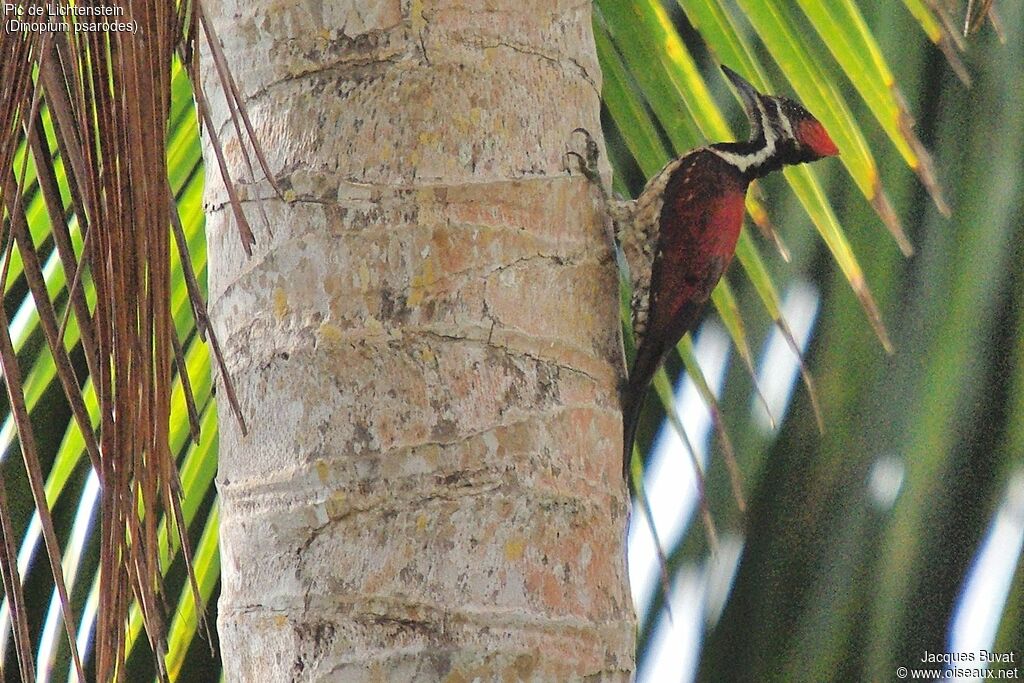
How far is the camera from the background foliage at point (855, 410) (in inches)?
67.4

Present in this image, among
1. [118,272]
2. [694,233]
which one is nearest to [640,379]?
[694,233]

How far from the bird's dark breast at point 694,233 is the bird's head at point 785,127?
0.12m

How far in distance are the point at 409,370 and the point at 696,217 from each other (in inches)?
48.4

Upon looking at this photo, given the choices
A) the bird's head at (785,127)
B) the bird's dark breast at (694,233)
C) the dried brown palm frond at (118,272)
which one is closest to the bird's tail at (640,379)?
the bird's dark breast at (694,233)

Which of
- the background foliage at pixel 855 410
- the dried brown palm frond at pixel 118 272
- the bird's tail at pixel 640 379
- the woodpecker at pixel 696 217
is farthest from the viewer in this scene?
the woodpecker at pixel 696 217

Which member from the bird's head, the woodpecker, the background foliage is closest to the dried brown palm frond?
the background foliage

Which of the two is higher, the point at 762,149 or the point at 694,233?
the point at 762,149

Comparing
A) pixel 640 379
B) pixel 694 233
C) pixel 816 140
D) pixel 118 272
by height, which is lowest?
pixel 118 272

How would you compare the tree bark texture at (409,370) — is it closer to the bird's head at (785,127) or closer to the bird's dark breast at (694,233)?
the bird's dark breast at (694,233)

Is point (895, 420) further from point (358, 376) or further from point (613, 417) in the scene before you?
point (358, 376)

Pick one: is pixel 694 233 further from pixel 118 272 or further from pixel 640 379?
pixel 118 272

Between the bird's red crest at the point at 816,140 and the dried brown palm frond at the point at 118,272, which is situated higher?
the bird's red crest at the point at 816,140

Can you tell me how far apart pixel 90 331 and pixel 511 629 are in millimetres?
→ 411

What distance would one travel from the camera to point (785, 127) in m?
2.23
